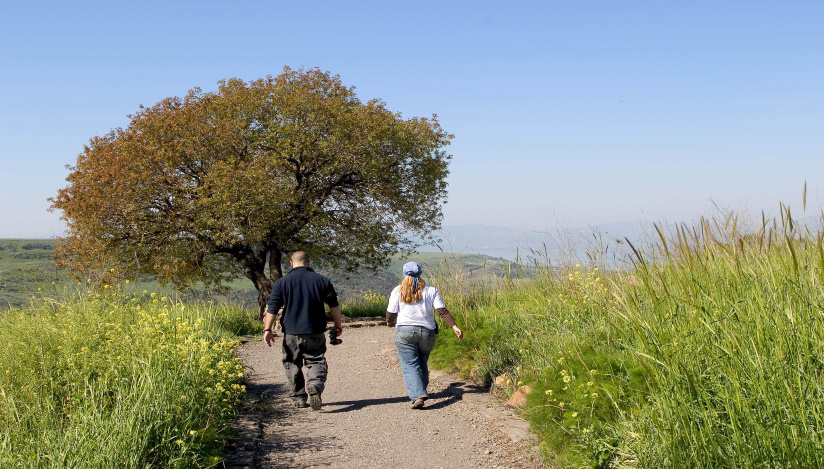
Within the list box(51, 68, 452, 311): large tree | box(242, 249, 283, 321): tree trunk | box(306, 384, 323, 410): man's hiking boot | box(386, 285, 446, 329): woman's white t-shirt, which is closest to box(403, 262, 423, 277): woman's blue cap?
box(386, 285, 446, 329): woman's white t-shirt

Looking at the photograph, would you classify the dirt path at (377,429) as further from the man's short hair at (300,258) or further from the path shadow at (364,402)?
the man's short hair at (300,258)

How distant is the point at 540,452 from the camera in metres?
5.27

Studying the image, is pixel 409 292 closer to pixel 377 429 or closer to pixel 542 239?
pixel 377 429

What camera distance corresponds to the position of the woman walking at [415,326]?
773cm

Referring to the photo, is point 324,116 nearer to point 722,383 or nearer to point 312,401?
point 312,401

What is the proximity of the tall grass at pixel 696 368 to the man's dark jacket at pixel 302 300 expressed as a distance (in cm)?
253

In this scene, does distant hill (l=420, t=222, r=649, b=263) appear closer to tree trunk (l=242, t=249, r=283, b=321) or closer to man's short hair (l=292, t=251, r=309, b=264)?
man's short hair (l=292, t=251, r=309, b=264)

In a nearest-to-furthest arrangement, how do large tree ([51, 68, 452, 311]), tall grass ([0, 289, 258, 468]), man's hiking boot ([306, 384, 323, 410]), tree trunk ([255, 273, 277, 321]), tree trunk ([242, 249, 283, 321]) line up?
tall grass ([0, 289, 258, 468]) < man's hiking boot ([306, 384, 323, 410]) < large tree ([51, 68, 452, 311]) < tree trunk ([255, 273, 277, 321]) < tree trunk ([242, 249, 283, 321])

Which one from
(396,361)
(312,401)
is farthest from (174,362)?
(396,361)

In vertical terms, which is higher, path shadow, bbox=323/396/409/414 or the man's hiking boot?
the man's hiking boot

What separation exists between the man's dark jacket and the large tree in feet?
33.7

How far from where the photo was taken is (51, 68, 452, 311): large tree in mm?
18156

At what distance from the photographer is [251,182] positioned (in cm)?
1773

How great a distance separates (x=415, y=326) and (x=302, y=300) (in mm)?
1423
